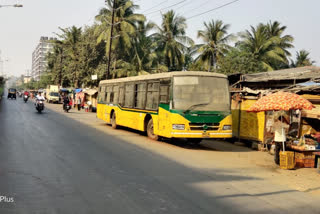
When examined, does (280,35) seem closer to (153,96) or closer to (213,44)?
(213,44)

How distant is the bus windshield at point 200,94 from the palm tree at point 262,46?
999 inches

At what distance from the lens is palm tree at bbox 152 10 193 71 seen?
1711 inches

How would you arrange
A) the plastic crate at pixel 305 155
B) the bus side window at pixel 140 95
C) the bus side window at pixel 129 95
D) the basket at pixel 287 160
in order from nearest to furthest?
1. the basket at pixel 287 160
2. the plastic crate at pixel 305 155
3. the bus side window at pixel 140 95
4. the bus side window at pixel 129 95

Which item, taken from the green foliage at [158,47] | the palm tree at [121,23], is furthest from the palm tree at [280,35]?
the palm tree at [121,23]

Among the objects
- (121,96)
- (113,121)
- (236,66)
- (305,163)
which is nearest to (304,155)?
(305,163)

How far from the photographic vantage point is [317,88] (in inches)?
461

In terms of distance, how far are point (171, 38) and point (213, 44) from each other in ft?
22.0

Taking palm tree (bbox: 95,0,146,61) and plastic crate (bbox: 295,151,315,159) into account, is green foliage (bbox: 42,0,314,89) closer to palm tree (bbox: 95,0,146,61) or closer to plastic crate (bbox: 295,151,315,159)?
palm tree (bbox: 95,0,146,61)

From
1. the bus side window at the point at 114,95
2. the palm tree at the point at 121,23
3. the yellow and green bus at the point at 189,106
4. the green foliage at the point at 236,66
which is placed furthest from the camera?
the palm tree at the point at 121,23

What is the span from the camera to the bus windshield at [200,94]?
11.9m

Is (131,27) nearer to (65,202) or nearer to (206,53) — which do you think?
(206,53)

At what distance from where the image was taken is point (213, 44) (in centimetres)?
3950

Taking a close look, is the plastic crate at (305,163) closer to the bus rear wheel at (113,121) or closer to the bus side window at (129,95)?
the bus side window at (129,95)

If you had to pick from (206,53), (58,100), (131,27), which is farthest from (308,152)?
(58,100)
